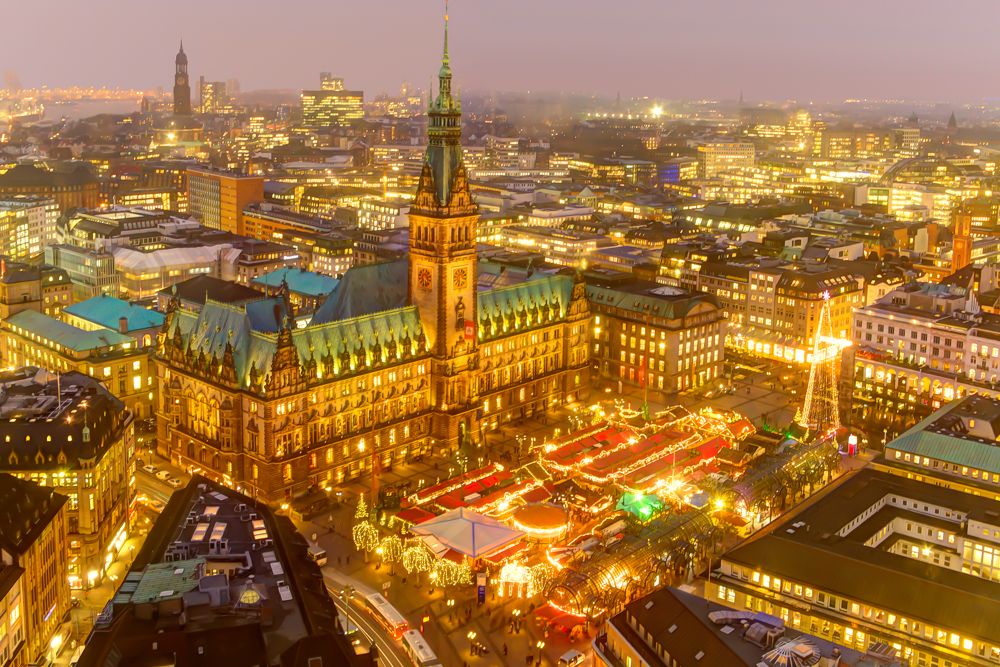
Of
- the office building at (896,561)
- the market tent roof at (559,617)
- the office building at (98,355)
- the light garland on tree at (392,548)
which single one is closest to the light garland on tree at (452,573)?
the light garland on tree at (392,548)

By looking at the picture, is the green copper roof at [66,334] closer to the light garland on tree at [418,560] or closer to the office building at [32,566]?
the office building at [32,566]

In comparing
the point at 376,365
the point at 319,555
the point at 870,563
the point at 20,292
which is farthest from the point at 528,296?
the point at 20,292

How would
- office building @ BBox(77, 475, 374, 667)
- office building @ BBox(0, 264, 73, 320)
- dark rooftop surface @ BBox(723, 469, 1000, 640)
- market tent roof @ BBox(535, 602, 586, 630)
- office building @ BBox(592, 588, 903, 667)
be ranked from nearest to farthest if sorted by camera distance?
office building @ BBox(77, 475, 374, 667) → office building @ BBox(592, 588, 903, 667) → dark rooftop surface @ BBox(723, 469, 1000, 640) → market tent roof @ BBox(535, 602, 586, 630) → office building @ BBox(0, 264, 73, 320)

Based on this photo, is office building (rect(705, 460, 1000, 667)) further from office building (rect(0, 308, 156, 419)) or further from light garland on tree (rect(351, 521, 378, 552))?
office building (rect(0, 308, 156, 419))

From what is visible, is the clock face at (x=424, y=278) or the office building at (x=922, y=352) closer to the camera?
the clock face at (x=424, y=278)

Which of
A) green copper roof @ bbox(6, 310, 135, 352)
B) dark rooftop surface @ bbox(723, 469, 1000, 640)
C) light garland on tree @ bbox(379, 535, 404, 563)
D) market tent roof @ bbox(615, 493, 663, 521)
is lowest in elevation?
light garland on tree @ bbox(379, 535, 404, 563)

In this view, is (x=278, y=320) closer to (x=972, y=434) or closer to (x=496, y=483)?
(x=496, y=483)

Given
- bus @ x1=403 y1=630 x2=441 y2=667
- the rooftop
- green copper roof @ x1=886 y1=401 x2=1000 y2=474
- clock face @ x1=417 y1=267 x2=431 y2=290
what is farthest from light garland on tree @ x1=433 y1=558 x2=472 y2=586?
green copper roof @ x1=886 y1=401 x2=1000 y2=474
